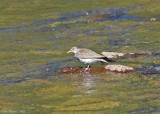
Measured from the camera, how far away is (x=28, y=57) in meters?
17.7

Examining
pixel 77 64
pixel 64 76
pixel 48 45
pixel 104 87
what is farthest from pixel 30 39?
pixel 104 87

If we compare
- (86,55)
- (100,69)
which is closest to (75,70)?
(86,55)

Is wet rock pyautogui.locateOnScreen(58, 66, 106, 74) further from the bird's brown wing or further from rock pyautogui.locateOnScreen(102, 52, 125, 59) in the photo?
rock pyautogui.locateOnScreen(102, 52, 125, 59)

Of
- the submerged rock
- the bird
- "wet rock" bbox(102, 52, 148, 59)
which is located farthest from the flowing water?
the bird

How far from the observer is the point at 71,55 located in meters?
17.9

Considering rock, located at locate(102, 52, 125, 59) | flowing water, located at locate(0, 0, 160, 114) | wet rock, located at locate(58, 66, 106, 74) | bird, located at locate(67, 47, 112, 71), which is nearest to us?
flowing water, located at locate(0, 0, 160, 114)

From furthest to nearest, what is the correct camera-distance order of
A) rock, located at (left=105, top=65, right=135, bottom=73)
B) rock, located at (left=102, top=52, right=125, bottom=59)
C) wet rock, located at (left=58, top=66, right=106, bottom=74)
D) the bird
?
rock, located at (left=102, top=52, right=125, bottom=59), the bird, wet rock, located at (left=58, top=66, right=106, bottom=74), rock, located at (left=105, top=65, right=135, bottom=73)

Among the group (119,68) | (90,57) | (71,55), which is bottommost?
(71,55)

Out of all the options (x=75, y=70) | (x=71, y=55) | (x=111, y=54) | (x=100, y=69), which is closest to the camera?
(x=100, y=69)

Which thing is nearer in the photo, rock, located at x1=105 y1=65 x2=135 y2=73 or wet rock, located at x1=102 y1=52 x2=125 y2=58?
rock, located at x1=105 y1=65 x2=135 y2=73

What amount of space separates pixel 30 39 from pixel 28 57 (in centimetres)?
351

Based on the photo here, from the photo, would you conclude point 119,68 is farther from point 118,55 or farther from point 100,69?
point 118,55

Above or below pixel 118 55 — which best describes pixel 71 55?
below

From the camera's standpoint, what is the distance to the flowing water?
460 inches
